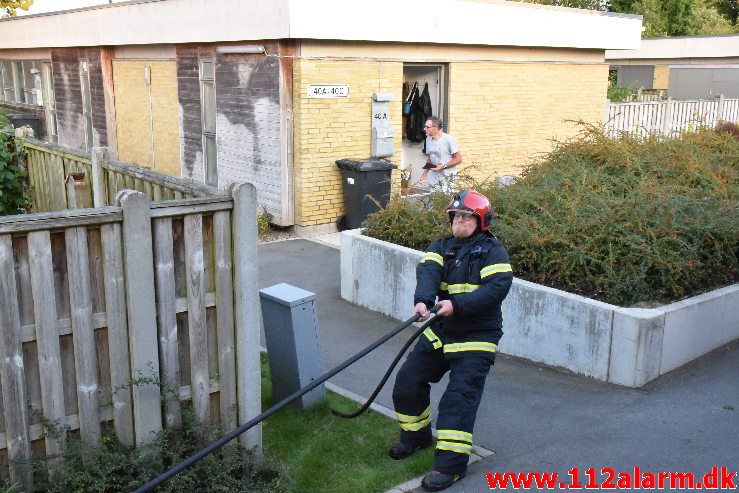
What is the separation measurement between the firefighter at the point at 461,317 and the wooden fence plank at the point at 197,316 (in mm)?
1275

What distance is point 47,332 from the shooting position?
414cm

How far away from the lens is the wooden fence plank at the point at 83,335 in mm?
4191

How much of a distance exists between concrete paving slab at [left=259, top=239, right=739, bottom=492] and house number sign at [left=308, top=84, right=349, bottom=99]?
5123 mm

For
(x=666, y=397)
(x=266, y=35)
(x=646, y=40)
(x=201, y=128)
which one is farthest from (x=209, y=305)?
(x=646, y=40)

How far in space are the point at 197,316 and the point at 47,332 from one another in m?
0.84

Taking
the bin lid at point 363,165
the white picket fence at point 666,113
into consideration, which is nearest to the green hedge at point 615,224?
the bin lid at point 363,165

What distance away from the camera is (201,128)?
14.4 m

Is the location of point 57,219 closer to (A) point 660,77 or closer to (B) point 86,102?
(B) point 86,102

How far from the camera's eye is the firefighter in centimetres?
488

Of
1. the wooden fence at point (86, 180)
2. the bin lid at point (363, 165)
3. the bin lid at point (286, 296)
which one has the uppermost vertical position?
the wooden fence at point (86, 180)

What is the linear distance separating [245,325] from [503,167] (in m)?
11.2

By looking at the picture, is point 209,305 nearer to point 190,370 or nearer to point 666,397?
A: point 190,370

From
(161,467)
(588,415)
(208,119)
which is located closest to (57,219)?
(161,467)

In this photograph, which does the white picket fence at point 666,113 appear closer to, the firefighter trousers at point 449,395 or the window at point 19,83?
the firefighter trousers at point 449,395
